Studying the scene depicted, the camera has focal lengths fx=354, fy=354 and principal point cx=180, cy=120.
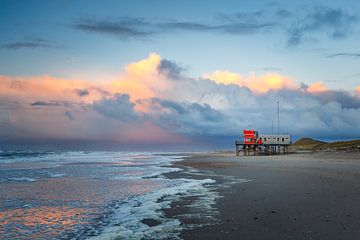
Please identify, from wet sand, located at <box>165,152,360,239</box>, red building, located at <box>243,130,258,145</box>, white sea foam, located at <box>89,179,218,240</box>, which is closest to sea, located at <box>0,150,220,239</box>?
white sea foam, located at <box>89,179,218,240</box>

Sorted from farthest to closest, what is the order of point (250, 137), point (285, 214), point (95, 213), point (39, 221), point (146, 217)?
point (250, 137) → point (95, 213) → point (146, 217) → point (39, 221) → point (285, 214)

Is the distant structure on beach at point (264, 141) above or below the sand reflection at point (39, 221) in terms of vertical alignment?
above

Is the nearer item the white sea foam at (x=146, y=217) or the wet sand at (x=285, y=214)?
the wet sand at (x=285, y=214)

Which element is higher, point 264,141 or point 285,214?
point 264,141

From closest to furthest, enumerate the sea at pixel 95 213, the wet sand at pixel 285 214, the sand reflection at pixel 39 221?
the wet sand at pixel 285 214
the sea at pixel 95 213
the sand reflection at pixel 39 221

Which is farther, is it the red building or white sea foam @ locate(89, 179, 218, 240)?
the red building

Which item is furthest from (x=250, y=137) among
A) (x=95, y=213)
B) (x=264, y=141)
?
(x=95, y=213)

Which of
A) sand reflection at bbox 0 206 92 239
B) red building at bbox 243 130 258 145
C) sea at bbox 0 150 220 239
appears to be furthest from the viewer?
red building at bbox 243 130 258 145

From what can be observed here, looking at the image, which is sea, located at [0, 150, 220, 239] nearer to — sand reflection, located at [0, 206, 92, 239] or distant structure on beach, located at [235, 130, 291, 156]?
sand reflection, located at [0, 206, 92, 239]

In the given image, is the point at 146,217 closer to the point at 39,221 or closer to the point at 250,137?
the point at 39,221

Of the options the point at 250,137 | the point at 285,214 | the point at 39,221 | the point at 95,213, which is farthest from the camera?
the point at 250,137

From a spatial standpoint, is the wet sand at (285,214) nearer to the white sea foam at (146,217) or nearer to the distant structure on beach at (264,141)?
the white sea foam at (146,217)

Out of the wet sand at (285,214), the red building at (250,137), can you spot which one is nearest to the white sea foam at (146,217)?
the wet sand at (285,214)

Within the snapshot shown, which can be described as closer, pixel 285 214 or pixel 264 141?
pixel 285 214
